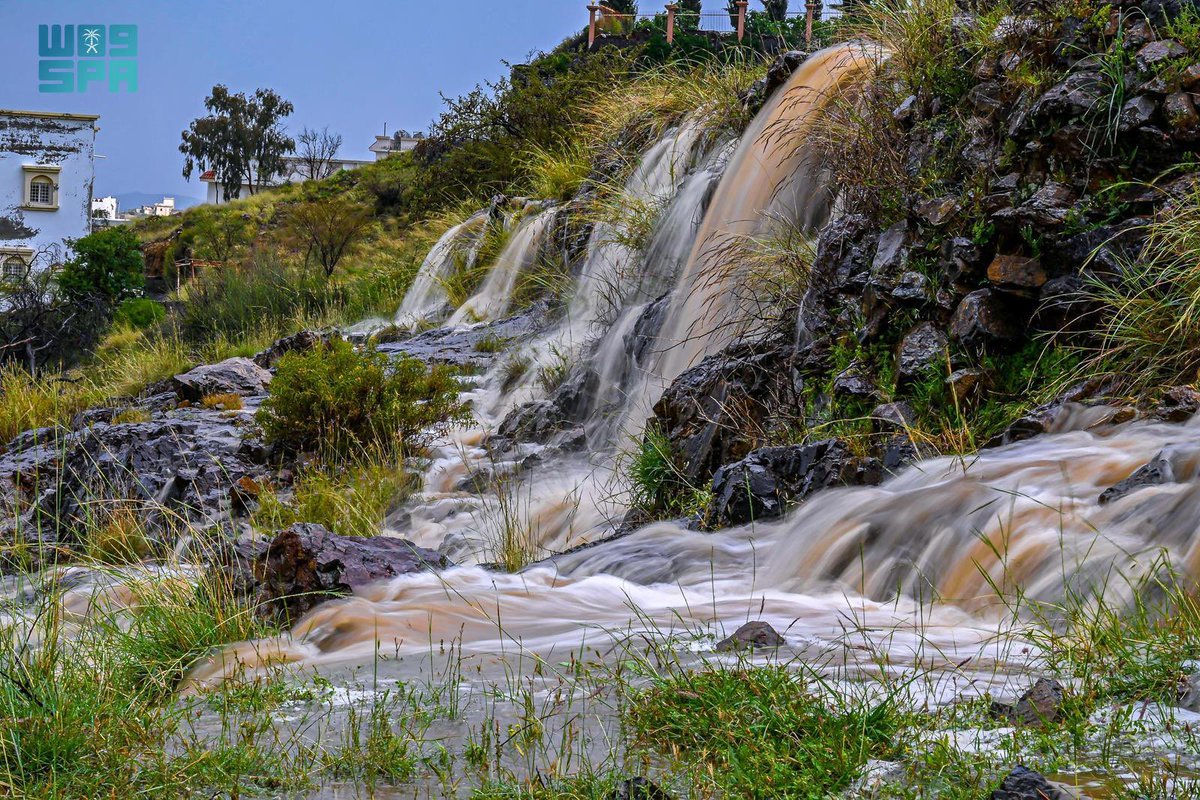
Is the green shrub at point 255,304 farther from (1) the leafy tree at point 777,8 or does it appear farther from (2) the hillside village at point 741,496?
(1) the leafy tree at point 777,8

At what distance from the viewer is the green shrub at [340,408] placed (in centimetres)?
867

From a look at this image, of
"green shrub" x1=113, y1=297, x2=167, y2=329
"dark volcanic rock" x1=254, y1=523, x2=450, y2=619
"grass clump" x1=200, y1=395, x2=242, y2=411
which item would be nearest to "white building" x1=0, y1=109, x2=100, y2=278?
"green shrub" x1=113, y1=297, x2=167, y2=329

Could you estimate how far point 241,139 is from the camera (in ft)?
232

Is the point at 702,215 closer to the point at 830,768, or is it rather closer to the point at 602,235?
the point at 602,235

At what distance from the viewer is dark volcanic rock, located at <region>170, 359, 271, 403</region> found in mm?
10977

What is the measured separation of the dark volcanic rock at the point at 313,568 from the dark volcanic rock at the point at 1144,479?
2709 millimetres

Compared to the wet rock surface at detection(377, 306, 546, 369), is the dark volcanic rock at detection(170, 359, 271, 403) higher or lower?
lower

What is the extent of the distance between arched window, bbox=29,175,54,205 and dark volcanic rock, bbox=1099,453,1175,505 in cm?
5582

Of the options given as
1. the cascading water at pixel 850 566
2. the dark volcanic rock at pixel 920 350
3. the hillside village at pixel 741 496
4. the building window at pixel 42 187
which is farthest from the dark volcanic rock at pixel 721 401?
the building window at pixel 42 187

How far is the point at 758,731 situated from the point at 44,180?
2244 inches

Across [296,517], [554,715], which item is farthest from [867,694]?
[296,517]

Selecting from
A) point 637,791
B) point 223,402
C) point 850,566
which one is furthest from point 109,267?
point 637,791

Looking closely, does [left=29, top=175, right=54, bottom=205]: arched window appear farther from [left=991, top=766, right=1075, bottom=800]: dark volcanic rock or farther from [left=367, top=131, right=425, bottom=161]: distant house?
[left=991, top=766, right=1075, bottom=800]: dark volcanic rock

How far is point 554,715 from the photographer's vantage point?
298 centimetres
